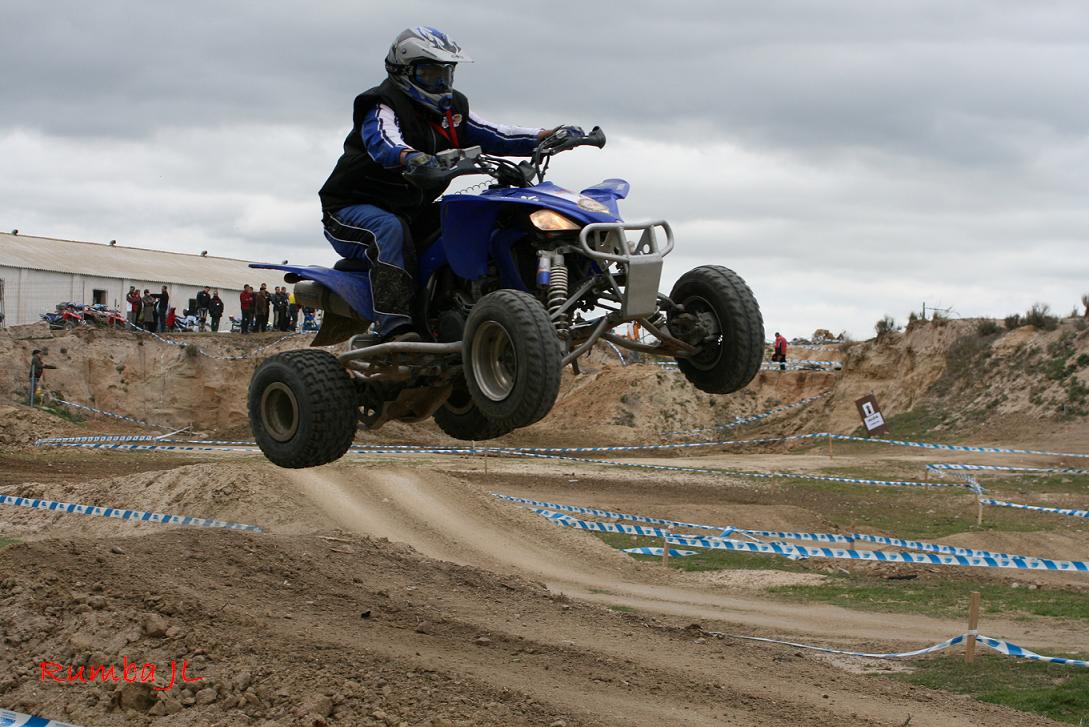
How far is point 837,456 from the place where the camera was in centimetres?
3428

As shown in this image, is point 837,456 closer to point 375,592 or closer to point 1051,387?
point 1051,387

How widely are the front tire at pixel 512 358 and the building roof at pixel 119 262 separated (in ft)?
149

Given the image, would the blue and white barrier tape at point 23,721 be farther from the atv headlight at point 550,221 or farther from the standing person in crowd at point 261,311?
the standing person in crowd at point 261,311

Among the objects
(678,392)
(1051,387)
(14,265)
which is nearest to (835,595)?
(1051,387)

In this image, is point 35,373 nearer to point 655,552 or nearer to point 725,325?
point 655,552

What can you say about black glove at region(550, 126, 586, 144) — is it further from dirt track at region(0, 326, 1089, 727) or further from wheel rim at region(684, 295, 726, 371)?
dirt track at region(0, 326, 1089, 727)

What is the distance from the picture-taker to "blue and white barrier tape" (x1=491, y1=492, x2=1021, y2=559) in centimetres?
1809

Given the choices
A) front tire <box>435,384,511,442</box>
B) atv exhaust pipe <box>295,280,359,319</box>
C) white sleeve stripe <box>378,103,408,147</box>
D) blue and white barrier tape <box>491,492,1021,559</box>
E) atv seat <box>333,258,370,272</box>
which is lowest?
blue and white barrier tape <box>491,492,1021,559</box>

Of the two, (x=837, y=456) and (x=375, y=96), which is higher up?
(x=375, y=96)

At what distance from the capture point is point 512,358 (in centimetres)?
822

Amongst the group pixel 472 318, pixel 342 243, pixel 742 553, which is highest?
pixel 342 243

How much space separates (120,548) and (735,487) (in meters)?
17.1

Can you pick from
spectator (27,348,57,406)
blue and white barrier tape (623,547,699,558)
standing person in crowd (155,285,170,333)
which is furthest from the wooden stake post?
standing person in crowd (155,285,170,333)

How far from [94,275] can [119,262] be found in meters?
3.35
